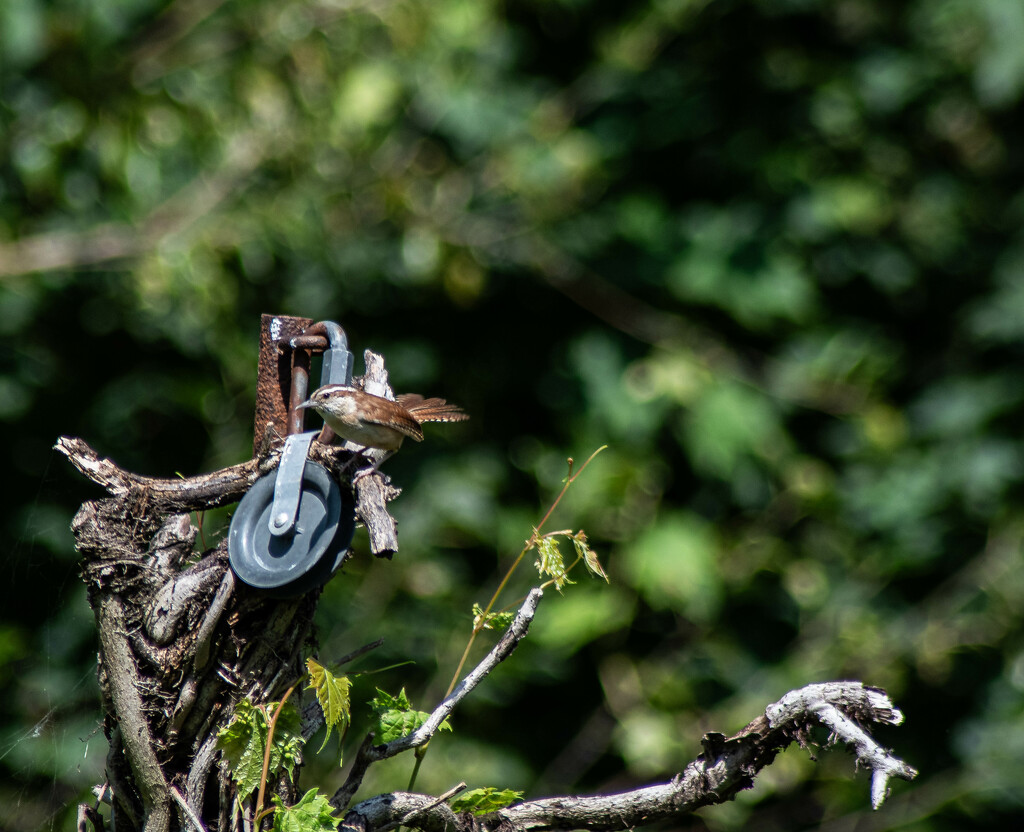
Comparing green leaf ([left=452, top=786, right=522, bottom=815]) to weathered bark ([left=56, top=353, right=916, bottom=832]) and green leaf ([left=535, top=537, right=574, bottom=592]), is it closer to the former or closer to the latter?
weathered bark ([left=56, top=353, right=916, bottom=832])

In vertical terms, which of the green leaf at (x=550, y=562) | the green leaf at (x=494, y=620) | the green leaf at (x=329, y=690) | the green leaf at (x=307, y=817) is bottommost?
the green leaf at (x=307, y=817)

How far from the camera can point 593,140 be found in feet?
13.3

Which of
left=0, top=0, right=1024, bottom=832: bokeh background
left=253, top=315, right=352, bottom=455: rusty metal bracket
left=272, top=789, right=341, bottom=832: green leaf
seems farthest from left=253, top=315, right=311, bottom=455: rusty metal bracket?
left=0, top=0, right=1024, bottom=832: bokeh background

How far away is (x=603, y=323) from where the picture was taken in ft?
13.7

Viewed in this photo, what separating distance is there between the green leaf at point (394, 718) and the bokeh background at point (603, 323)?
212cm

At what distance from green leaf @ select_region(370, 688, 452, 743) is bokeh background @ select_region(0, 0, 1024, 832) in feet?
6.96

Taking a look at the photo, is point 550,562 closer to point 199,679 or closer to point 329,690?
point 329,690

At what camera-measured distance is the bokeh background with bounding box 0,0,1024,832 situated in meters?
3.68

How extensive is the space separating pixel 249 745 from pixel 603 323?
316 centimetres

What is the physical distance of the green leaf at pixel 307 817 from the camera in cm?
114

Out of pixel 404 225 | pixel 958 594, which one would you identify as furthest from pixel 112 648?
pixel 958 594

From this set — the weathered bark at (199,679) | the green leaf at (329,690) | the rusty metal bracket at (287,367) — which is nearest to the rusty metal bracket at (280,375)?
the rusty metal bracket at (287,367)

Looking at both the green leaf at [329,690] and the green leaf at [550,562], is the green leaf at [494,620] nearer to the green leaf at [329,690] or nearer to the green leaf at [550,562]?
the green leaf at [550,562]

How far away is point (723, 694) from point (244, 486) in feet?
11.0
